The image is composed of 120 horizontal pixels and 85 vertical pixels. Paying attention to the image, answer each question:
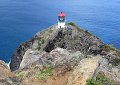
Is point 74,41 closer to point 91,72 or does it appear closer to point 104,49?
point 104,49

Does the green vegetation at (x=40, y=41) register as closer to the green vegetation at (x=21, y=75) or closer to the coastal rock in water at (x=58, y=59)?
the coastal rock in water at (x=58, y=59)

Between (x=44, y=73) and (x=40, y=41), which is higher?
(x=44, y=73)

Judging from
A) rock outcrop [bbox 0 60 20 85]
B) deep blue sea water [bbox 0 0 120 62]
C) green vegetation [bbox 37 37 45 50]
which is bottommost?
deep blue sea water [bbox 0 0 120 62]

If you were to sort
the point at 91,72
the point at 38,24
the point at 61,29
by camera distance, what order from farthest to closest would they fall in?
the point at 38,24
the point at 61,29
the point at 91,72

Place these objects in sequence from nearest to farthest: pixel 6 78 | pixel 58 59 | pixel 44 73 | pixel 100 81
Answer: pixel 6 78 < pixel 100 81 < pixel 44 73 < pixel 58 59

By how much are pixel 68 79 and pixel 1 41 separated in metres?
111

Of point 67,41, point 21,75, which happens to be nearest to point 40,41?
point 67,41

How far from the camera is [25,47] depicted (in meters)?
63.4

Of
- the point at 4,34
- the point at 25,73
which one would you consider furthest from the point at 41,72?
the point at 4,34

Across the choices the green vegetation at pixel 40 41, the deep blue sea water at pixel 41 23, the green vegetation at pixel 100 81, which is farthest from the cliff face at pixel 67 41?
the deep blue sea water at pixel 41 23

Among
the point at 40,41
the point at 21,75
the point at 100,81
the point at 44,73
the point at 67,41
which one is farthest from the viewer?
the point at 40,41

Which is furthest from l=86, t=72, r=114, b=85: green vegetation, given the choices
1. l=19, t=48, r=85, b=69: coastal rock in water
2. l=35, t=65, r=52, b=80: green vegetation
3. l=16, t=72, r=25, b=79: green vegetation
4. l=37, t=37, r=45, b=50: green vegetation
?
l=37, t=37, r=45, b=50: green vegetation

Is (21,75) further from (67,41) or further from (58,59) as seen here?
(67,41)

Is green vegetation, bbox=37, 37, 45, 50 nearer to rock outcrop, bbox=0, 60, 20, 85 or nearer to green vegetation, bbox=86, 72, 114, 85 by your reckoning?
green vegetation, bbox=86, 72, 114, 85
